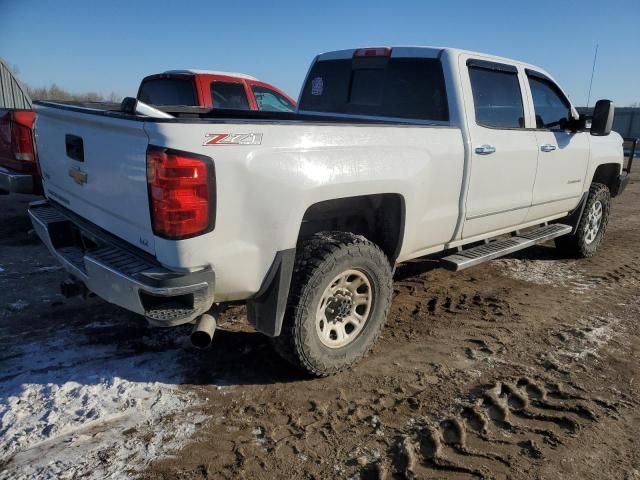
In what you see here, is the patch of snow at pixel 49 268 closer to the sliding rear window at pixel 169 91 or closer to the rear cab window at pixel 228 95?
the sliding rear window at pixel 169 91

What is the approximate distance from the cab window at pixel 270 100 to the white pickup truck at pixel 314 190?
2.80 m

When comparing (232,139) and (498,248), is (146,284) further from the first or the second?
(498,248)

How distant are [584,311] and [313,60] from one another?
347cm

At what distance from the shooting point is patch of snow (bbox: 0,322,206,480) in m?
2.39

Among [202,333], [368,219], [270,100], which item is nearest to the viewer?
[202,333]

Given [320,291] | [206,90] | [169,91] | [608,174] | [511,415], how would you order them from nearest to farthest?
1. [511,415]
2. [320,291]
3. [608,174]
4. [206,90]
5. [169,91]

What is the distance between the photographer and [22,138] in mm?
5242

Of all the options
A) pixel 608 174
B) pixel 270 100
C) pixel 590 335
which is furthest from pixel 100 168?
pixel 608 174

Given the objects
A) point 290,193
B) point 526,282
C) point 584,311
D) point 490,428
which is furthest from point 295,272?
point 526,282

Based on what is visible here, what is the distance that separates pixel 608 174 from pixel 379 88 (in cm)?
355

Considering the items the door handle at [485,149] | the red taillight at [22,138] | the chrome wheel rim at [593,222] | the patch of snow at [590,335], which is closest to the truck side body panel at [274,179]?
the door handle at [485,149]

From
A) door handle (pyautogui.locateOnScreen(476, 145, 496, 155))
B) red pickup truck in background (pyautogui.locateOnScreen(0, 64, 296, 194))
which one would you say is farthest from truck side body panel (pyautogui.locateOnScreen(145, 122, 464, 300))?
red pickup truck in background (pyautogui.locateOnScreen(0, 64, 296, 194))

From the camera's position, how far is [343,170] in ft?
9.57

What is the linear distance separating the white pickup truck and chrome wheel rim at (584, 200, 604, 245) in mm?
1201
